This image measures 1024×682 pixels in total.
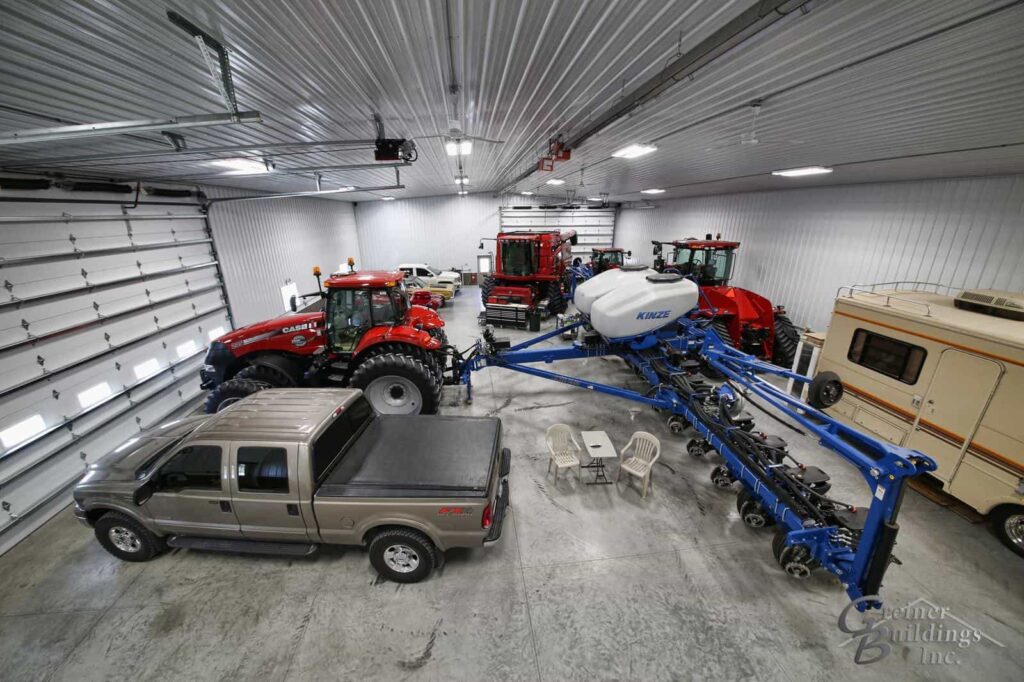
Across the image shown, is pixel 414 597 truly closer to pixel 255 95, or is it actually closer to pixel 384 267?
pixel 255 95

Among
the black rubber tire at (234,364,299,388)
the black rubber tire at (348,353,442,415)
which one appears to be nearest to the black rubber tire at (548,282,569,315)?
the black rubber tire at (348,353,442,415)

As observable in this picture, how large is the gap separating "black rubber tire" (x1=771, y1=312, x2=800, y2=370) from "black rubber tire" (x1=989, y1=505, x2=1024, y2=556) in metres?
4.22

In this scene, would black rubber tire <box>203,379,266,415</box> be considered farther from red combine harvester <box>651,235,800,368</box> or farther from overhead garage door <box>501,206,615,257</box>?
overhead garage door <box>501,206,615,257</box>

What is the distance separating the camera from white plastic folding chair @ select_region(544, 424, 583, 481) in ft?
15.5

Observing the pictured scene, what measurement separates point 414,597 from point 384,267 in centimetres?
1715

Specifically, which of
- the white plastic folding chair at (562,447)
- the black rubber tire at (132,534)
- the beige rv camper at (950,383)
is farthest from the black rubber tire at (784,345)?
the black rubber tire at (132,534)

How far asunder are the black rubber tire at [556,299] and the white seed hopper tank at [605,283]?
16.0ft

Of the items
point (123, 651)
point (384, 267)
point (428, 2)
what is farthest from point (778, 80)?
point (384, 267)

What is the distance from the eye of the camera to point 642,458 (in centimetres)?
485

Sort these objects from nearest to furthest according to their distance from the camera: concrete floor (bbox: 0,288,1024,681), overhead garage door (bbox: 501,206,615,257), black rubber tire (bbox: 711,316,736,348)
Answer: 1. concrete floor (bbox: 0,288,1024,681)
2. black rubber tire (bbox: 711,316,736,348)
3. overhead garage door (bbox: 501,206,615,257)

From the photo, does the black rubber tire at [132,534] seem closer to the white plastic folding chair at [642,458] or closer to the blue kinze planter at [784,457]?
the blue kinze planter at [784,457]

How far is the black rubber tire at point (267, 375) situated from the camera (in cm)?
547

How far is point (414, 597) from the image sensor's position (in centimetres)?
332

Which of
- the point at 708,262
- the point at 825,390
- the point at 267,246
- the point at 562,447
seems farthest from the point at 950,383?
the point at 267,246
